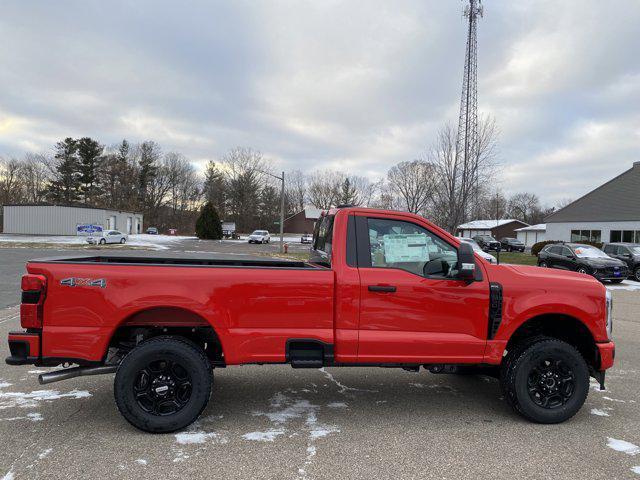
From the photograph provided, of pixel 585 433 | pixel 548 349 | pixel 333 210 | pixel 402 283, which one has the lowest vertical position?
pixel 585 433

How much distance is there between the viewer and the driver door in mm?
3914

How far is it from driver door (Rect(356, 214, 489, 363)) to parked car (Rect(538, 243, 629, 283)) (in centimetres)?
1545

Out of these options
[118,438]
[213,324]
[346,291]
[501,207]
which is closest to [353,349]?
[346,291]

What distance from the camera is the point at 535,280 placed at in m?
4.07

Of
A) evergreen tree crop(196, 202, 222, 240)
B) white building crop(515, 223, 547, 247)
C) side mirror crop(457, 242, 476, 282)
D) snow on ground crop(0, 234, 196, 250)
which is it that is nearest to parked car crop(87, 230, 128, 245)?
snow on ground crop(0, 234, 196, 250)

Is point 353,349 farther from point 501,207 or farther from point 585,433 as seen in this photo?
point 501,207

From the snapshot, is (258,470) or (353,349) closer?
(258,470)

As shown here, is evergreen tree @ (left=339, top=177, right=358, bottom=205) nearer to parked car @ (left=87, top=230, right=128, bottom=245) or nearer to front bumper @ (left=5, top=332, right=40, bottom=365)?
parked car @ (left=87, top=230, right=128, bottom=245)

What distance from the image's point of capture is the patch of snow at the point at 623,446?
3555 millimetres

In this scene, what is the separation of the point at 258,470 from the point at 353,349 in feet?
4.07

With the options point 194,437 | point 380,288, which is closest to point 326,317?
point 380,288

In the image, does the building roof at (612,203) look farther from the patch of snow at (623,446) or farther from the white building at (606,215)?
the patch of snow at (623,446)

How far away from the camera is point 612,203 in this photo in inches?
1390

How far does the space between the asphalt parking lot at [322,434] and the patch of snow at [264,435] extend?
2cm
